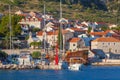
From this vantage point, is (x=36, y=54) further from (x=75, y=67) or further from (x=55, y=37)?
(x=55, y=37)

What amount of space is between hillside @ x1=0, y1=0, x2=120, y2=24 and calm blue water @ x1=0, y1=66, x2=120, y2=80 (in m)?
46.4

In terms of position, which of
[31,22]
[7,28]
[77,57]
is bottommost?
[77,57]

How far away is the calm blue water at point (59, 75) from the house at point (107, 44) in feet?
59.8

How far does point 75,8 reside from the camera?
126125mm

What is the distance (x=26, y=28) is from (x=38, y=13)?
16.4 meters

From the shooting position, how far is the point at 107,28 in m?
108

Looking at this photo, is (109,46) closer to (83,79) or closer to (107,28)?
(107,28)

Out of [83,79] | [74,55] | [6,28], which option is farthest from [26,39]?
[83,79]

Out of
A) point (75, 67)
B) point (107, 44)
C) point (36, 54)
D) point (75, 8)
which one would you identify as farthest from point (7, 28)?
point (75, 8)

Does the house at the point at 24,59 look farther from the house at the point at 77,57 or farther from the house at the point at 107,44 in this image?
the house at the point at 107,44

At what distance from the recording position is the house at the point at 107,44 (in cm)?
8894

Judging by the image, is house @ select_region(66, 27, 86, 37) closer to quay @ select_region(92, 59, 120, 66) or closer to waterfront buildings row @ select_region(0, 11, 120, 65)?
waterfront buildings row @ select_region(0, 11, 120, 65)

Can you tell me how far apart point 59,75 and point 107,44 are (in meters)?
27.8

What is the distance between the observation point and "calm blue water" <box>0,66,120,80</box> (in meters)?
58.8
